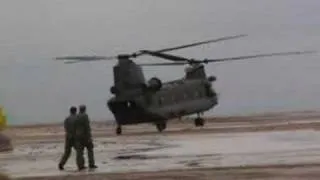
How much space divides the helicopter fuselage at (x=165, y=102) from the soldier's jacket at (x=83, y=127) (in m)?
24.9

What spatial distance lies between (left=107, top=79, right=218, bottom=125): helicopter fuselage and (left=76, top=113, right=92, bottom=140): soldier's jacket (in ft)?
81.7

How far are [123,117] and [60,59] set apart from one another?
662 centimetres

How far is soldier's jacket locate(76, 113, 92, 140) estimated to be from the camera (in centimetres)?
3092

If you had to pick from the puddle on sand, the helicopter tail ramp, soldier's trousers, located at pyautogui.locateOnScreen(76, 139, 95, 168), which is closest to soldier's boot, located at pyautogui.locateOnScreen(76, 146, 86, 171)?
soldier's trousers, located at pyautogui.locateOnScreen(76, 139, 95, 168)

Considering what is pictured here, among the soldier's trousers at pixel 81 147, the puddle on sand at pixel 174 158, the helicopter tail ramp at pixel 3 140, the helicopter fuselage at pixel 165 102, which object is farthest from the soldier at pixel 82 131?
the helicopter fuselage at pixel 165 102

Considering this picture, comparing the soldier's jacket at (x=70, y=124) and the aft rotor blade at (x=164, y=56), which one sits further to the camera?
the aft rotor blade at (x=164, y=56)

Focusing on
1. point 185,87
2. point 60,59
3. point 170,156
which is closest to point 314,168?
point 170,156

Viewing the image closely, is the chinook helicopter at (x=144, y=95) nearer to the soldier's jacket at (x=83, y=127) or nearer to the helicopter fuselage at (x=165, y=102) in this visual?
the helicopter fuselage at (x=165, y=102)

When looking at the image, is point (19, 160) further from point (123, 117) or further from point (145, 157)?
point (123, 117)

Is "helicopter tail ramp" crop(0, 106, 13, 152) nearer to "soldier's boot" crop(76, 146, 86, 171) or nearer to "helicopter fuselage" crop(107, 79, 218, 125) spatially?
"helicopter fuselage" crop(107, 79, 218, 125)

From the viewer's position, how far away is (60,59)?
52.0 metres

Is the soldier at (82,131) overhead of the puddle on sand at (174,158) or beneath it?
overhead

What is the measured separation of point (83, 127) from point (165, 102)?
27.7m

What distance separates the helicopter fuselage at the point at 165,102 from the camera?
56.3m
